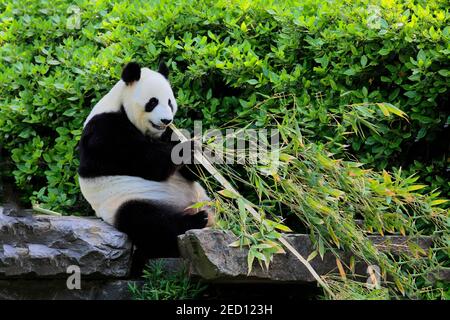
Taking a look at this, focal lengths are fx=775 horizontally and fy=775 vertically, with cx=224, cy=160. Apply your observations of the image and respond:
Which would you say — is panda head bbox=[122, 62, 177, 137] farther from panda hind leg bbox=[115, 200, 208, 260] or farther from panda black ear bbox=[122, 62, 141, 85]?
panda hind leg bbox=[115, 200, 208, 260]

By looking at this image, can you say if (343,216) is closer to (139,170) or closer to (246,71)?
(139,170)

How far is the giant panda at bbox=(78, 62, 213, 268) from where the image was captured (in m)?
4.70

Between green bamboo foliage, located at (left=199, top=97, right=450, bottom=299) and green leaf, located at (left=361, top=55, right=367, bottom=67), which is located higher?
green leaf, located at (left=361, top=55, right=367, bottom=67)

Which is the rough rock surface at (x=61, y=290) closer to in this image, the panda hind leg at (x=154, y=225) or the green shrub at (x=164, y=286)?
the green shrub at (x=164, y=286)

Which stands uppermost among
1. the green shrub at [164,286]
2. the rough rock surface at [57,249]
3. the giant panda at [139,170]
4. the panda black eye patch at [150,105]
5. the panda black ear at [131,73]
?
the panda black ear at [131,73]

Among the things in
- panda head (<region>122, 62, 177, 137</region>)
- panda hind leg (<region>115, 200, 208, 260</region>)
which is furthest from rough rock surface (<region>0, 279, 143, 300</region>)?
panda head (<region>122, 62, 177, 137</region>)

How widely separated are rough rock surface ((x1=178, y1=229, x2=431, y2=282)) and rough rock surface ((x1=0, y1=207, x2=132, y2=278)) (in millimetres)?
435

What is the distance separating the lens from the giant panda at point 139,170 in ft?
15.4

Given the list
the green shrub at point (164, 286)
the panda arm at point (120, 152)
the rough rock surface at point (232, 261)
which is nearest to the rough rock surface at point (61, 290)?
the green shrub at point (164, 286)

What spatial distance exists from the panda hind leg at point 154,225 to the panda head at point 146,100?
555mm

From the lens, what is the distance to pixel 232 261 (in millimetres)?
4117

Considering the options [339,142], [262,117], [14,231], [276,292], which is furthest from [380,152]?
[14,231]

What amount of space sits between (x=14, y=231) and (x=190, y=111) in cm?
174

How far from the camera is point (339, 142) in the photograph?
209 inches
